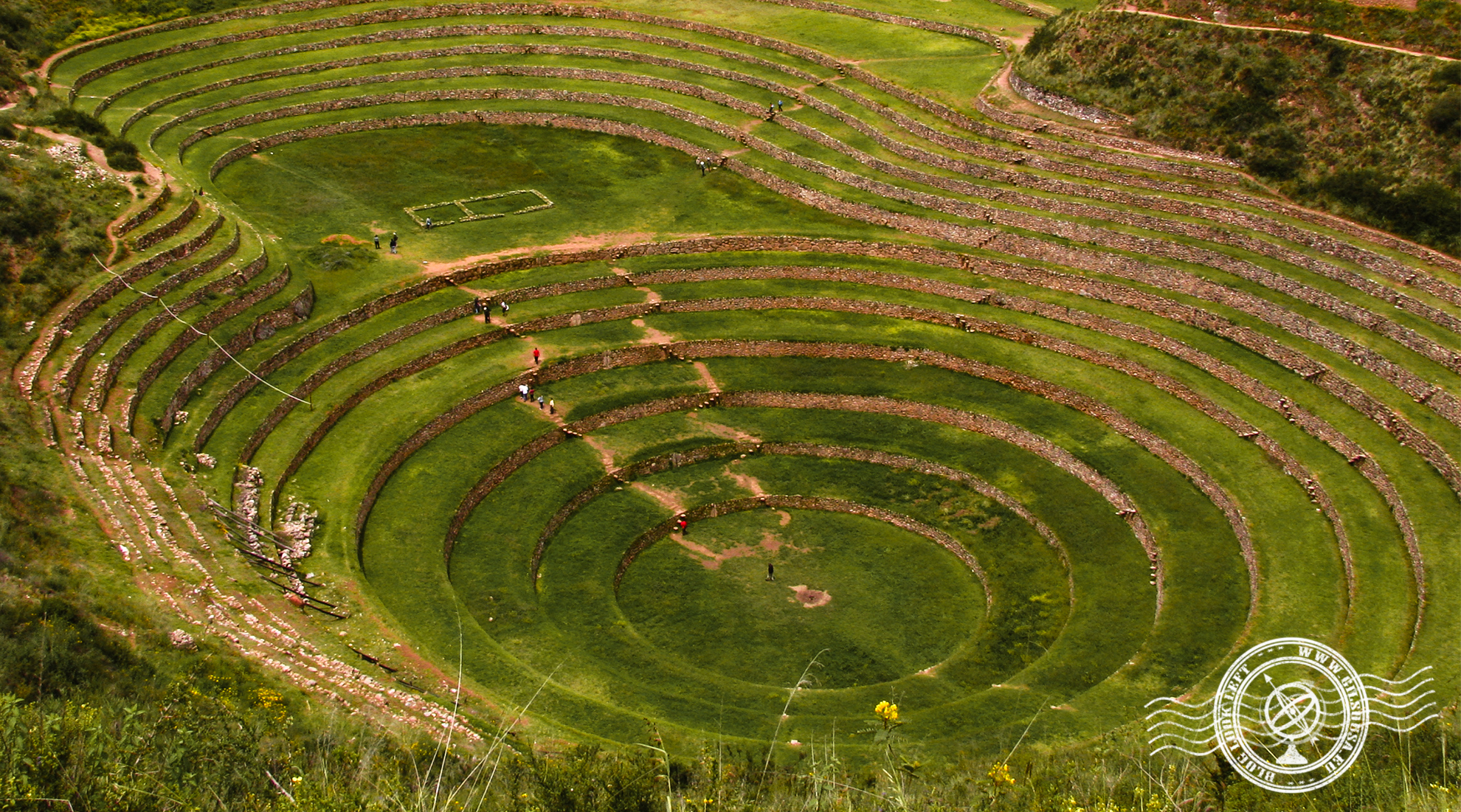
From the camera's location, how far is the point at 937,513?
4800cm

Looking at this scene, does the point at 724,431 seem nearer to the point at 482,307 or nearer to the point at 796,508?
the point at 796,508

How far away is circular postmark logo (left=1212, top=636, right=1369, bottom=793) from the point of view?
21.3 metres

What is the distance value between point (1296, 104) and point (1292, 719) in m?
41.7

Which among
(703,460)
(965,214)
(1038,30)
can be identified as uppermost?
(1038,30)

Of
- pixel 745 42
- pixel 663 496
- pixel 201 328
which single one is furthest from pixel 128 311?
pixel 745 42

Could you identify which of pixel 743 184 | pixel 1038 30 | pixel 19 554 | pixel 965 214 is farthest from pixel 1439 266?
pixel 19 554

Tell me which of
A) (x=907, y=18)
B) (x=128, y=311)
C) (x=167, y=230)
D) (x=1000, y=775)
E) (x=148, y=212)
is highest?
(x=907, y=18)

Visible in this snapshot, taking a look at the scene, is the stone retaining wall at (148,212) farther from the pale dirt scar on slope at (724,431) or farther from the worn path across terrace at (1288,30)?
the worn path across terrace at (1288,30)

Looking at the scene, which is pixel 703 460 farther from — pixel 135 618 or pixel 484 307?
pixel 135 618

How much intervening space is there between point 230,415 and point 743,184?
3288 cm

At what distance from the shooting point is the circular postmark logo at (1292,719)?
69.9ft

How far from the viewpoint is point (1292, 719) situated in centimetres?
2769

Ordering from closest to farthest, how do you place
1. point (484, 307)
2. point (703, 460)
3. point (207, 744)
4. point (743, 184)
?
1. point (207, 744)
2. point (703, 460)
3. point (484, 307)
4. point (743, 184)

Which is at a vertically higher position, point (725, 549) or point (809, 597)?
point (725, 549)
